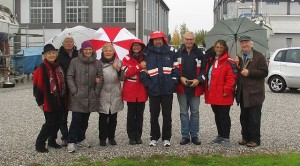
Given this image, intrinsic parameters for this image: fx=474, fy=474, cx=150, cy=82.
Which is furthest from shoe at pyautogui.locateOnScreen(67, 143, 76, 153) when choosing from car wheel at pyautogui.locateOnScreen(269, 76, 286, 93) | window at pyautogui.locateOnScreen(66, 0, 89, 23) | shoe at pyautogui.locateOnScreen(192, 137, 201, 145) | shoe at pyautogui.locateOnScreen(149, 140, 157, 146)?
window at pyautogui.locateOnScreen(66, 0, 89, 23)

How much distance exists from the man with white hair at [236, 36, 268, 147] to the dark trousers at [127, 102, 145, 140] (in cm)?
165

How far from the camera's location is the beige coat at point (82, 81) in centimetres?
752

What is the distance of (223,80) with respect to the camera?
7758 millimetres

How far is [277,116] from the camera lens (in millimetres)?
11945

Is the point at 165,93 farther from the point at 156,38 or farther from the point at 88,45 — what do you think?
the point at 88,45

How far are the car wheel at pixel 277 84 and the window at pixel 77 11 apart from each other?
24813 millimetres

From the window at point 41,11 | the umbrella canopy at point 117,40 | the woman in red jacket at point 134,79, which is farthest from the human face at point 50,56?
the window at point 41,11

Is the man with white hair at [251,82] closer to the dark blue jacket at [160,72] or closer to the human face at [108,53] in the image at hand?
the dark blue jacket at [160,72]

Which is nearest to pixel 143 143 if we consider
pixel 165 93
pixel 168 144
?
pixel 168 144

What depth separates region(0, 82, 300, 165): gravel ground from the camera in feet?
24.5

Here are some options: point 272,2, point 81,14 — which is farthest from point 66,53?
point 272,2

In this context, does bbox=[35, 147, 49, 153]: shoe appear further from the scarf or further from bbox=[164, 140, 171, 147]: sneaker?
bbox=[164, 140, 171, 147]: sneaker

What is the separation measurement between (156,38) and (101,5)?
32925 millimetres

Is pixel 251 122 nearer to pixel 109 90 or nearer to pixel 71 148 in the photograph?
pixel 109 90
